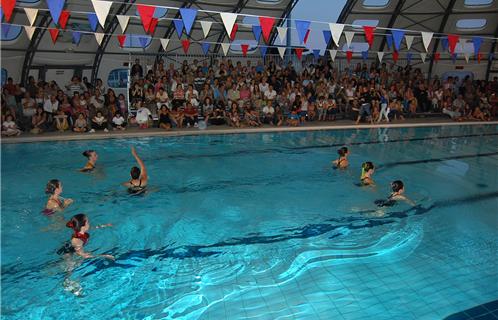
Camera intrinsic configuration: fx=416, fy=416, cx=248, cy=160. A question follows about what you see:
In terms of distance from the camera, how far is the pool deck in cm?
1053

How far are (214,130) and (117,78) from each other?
7301 mm

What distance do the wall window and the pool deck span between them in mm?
5864

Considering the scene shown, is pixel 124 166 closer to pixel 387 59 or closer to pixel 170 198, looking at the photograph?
pixel 170 198

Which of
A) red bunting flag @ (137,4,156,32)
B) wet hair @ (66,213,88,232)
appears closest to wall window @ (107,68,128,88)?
red bunting flag @ (137,4,156,32)

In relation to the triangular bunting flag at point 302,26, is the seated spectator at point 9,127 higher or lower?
lower

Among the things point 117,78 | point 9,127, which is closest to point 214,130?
point 9,127

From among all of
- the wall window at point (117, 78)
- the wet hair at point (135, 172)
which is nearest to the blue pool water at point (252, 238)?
the wet hair at point (135, 172)

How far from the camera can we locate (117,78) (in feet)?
56.9

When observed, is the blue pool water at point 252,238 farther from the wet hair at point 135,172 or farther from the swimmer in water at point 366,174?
the wet hair at point 135,172

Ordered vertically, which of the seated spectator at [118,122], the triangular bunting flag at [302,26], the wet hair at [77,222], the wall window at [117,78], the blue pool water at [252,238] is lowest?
the blue pool water at [252,238]

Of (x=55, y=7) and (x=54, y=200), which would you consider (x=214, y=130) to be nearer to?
(x=55, y=7)

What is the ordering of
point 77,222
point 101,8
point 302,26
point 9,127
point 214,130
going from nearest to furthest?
point 77,222 < point 101,8 < point 302,26 < point 9,127 < point 214,130

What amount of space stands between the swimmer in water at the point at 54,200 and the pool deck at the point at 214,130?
5.05 meters

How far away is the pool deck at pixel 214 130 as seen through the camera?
10.5m
